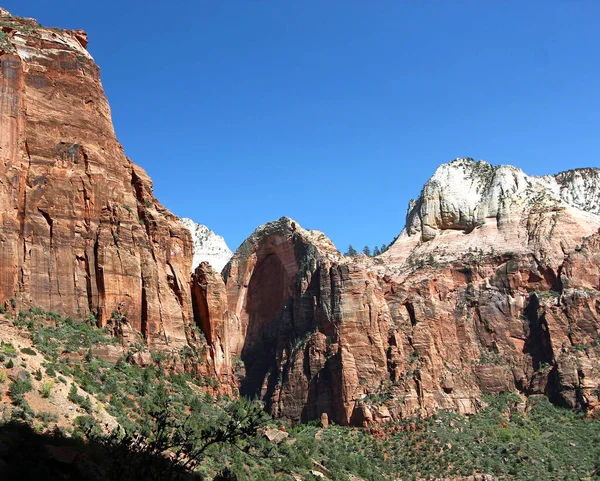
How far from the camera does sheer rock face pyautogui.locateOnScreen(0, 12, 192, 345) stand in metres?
53.4

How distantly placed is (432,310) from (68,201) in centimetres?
5837

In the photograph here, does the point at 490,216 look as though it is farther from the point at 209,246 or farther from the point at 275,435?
the point at 275,435

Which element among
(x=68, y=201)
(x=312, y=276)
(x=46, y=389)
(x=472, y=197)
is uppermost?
(x=472, y=197)

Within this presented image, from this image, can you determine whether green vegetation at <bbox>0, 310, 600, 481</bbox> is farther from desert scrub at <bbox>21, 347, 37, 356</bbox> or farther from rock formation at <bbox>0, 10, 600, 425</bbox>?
rock formation at <bbox>0, 10, 600, 425</bbox>

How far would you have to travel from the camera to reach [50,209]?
55031 millimetres

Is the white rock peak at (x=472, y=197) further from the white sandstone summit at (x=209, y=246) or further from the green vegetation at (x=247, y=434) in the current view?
the white sandstone summit at (x=209, y=246)

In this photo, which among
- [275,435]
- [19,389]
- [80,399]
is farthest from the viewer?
[275,435]

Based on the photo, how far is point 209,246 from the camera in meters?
157

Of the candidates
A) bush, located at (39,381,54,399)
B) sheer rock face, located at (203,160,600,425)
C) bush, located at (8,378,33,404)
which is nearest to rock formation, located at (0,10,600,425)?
sheer rock face, located at (203,160,600,425)

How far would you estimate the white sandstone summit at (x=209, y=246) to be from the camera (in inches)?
6027

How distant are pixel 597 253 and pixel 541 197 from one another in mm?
14570

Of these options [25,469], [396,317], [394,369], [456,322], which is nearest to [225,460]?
[25,469]

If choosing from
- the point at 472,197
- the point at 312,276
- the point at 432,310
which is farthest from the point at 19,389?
the point at 472,197

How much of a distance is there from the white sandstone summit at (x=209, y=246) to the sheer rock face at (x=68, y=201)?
88.7 meters
